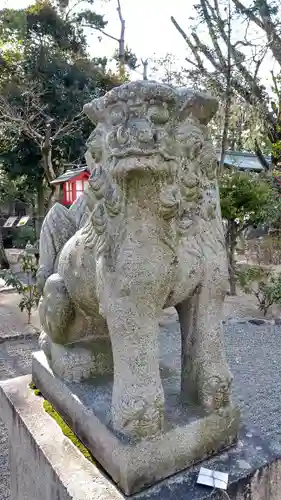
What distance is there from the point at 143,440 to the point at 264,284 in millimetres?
4099

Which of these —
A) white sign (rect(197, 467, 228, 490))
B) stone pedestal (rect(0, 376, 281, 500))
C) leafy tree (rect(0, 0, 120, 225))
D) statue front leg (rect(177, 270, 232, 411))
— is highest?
leafy tree (rect(0, 0, 120, 225))

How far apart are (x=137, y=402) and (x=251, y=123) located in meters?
7.96

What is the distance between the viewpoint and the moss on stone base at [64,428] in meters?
1.10

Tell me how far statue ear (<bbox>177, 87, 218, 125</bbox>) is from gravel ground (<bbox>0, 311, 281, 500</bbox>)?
1775mm

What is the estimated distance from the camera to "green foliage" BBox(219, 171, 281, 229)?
15.6ft

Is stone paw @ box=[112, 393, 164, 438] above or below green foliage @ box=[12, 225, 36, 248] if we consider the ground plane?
above

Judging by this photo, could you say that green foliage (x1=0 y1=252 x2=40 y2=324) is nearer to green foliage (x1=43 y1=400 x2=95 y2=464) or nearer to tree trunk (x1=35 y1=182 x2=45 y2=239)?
green foliage (x1=43 y1=400 x2=95 y2=464)

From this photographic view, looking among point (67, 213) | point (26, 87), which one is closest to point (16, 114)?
point (26, 87)

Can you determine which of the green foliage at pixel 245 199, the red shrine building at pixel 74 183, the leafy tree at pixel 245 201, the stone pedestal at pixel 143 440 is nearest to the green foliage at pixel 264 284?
the leafy tree at pixel 245 201

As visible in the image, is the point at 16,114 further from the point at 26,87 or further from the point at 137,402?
the point at 137,402

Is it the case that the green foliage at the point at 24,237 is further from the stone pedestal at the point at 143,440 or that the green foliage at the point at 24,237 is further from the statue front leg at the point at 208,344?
the statue front leg at the point at 208,344

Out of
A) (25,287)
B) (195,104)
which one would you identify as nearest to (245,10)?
(25,287)

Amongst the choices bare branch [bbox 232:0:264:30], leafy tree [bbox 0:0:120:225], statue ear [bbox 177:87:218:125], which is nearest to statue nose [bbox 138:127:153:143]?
statue ear [bbox 177:87:218:125]

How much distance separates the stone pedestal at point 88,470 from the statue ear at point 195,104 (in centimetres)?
86
